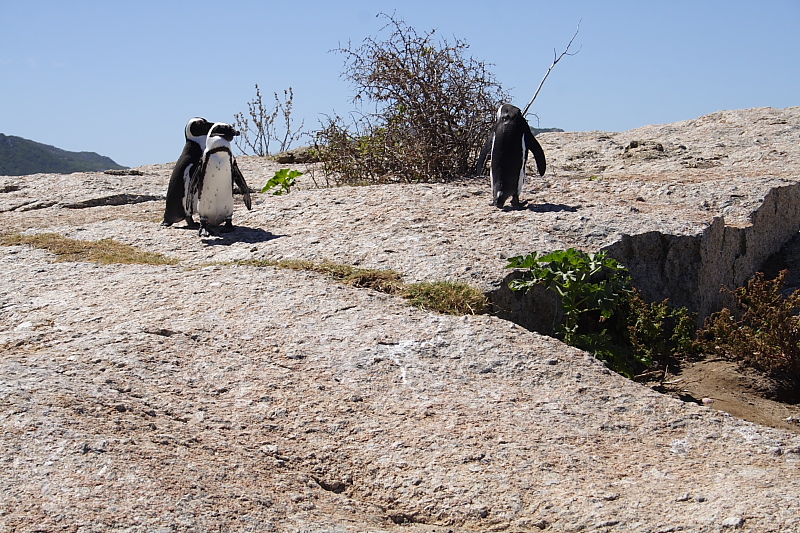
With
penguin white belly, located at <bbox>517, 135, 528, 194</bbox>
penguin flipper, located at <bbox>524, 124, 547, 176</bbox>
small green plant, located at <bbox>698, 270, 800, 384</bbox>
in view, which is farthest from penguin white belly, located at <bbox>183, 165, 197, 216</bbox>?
small green plant, located at <bbox>698, 270, 800, 384</bbox>

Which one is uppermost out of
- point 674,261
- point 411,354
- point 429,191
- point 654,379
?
point 429,191

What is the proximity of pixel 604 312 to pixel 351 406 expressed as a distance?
209 cm

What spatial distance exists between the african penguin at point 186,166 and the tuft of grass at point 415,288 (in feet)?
7.42

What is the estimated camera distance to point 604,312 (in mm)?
4961

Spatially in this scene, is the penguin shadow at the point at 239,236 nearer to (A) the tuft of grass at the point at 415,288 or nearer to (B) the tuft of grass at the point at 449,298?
(A) the tuft of grass at the point at 415,288

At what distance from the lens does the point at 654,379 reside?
520 centimetres

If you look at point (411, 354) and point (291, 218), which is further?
point (291, 218)

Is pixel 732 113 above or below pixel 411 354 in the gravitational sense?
above

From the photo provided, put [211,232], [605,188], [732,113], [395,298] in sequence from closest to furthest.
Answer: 1. [395,298]
2. [211,232]
3. [605,188]
4. [732,113]

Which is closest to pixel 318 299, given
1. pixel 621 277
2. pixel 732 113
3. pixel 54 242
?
pixel 621 277

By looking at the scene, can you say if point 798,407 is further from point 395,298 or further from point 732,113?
point 732,113

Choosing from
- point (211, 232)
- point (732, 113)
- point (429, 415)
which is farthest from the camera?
point (732, 113)

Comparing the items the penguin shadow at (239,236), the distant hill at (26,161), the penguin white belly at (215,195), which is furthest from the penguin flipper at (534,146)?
the distant hill at (26,161)

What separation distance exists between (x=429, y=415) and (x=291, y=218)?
4064 mm
